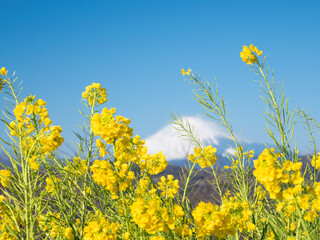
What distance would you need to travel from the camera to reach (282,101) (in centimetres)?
169

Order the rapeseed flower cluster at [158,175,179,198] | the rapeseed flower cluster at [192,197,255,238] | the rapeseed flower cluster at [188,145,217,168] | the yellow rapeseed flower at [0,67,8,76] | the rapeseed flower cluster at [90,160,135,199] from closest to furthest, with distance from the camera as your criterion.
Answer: the rapeseed flower cluster at [192,197,255,238] < the rapeseed flower cluster at [90,160,135,199] < the rapeseed flower cluster at [158,175,179,198] < the yellow rapeseed flower at [0,67,8,76] < the rapeseed flower cluster at [188,145,217,168]

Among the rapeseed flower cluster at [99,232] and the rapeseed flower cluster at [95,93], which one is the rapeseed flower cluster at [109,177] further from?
the rapeseed flower cluster at [95,93]

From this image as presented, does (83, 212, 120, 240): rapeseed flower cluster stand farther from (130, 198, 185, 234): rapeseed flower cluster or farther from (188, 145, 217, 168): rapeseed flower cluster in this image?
(188, 145, 217, 168): rapeseed flower cluster

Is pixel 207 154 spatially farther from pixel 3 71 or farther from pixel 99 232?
pixel 3 71

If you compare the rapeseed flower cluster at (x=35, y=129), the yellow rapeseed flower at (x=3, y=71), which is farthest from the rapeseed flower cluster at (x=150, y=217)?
the yellow rapeseed flower at (x=3, y=71)

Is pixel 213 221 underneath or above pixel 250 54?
underneath

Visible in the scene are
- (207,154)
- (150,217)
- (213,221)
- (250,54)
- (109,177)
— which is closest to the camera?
(150,217)

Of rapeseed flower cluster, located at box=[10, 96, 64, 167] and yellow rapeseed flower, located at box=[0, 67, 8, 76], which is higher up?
yellow rapeseed flower, located at box=[0, 67, 8, 76]

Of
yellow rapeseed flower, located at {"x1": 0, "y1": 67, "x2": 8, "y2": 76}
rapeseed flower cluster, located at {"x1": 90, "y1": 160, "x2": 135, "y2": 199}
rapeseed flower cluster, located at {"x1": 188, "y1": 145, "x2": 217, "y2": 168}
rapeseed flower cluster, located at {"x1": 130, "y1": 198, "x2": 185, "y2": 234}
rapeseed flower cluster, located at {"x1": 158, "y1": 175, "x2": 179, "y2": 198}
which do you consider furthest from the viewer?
rapeseed flower cluster, located at {"x1": 188, "y1": 145, "x2": 217, "y2": 168}

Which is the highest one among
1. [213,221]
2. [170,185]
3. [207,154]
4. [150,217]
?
[207,154]

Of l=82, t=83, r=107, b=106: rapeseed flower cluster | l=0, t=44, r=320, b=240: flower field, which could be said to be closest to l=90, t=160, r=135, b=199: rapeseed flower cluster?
l=0, t=44, r=320, b=240: flower field

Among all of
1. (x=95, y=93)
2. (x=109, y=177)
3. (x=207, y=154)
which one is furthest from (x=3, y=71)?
(x=207, y=154)

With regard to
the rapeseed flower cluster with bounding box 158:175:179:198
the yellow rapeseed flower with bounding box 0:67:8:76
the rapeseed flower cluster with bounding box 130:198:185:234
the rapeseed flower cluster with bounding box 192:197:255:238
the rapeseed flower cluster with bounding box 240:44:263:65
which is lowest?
the rapeseed flower cluster with bounding box 192:197:255:238

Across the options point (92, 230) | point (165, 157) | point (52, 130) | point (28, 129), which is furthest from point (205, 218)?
point (28, 129)
